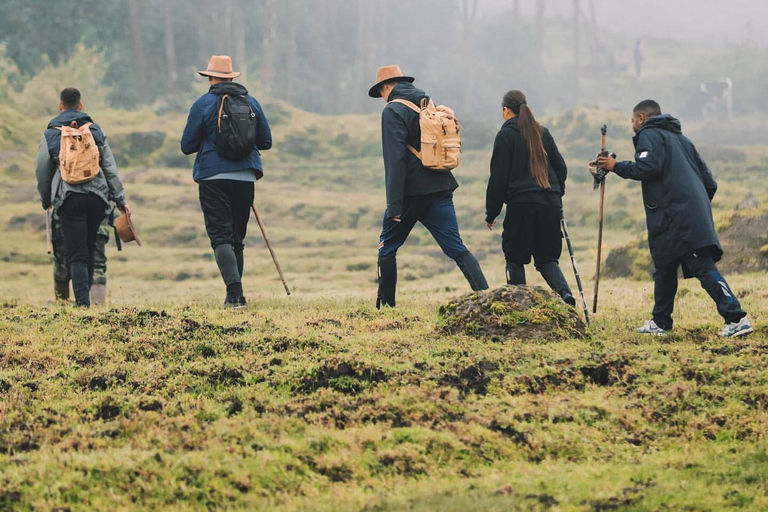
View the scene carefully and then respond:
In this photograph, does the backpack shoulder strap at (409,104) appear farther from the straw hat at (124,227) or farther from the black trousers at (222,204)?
the straw hat at (124,227)

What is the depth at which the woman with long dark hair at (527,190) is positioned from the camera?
25.7 feet

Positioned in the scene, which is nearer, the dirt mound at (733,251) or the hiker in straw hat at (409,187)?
the hiker in straw hat at (409,187)

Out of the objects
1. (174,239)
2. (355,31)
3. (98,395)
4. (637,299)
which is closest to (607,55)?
(355,31)

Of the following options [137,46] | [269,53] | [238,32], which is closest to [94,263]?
[137,46]

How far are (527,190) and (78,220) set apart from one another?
4.35m

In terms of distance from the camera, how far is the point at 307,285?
16625mm

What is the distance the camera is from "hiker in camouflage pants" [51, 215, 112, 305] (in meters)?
9.46

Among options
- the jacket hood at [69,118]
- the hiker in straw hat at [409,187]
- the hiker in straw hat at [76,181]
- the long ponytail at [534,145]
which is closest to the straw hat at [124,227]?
the hiker in straw hat at [76,181]

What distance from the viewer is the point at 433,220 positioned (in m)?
8.15

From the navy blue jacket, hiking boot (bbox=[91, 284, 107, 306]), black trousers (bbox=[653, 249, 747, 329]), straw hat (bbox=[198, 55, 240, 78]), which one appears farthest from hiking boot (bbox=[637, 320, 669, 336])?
hiking boot (bbox=[91, 284, 107, 306])

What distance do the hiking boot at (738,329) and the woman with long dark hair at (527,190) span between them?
141 centimetres

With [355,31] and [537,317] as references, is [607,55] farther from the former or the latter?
[537,317]

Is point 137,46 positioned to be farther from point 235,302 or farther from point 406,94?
point 406,94

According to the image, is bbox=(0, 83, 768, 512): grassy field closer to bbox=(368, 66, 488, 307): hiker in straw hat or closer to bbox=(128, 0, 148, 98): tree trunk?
bbox=(368, 66, 488, 307): hiker in straw hat
